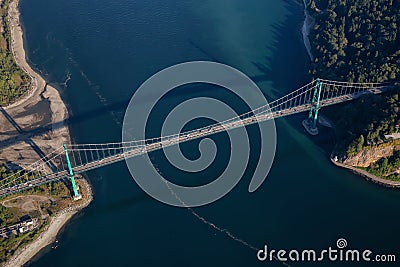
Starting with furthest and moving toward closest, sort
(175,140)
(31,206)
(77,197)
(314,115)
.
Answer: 1. (314,115)
2. (175,140)
3. (77,197)
4. (31,206)

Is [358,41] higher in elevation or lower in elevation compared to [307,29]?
higher

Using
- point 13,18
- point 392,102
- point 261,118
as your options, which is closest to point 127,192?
point 261,118

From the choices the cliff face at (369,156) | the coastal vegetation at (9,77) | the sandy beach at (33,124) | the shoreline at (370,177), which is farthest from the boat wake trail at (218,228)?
the coastal vegetation at (9,77)

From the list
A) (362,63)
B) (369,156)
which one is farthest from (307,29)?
(369,156)

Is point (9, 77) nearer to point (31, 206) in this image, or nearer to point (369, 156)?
point (31, 206)

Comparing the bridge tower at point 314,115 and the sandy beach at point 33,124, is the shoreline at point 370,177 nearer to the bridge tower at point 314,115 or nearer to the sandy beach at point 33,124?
the bridge tower at point 314,115

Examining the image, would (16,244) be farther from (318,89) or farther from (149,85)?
(318,89)
